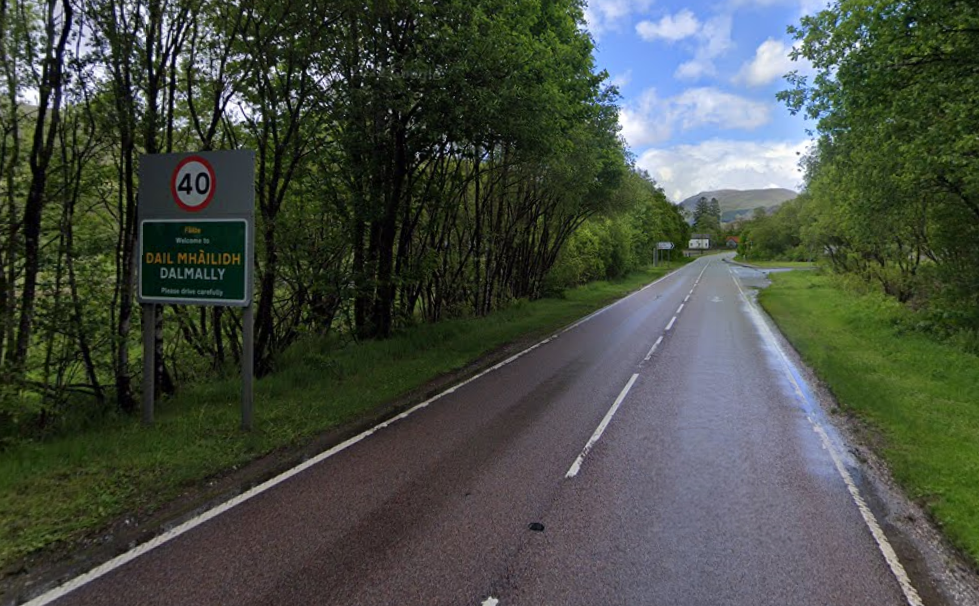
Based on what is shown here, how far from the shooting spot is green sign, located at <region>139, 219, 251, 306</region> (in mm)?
A: 6539

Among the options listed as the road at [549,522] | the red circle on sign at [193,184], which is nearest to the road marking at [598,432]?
the road at [549,522]

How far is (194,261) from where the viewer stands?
6.65 metres

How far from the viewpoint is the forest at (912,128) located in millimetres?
9695

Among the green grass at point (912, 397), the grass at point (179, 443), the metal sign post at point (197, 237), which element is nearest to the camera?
the grass at point (179, 443)

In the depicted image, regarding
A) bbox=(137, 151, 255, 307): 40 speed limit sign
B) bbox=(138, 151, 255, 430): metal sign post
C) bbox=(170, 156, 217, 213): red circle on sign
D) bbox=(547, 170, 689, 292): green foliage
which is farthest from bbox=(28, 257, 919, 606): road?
bbox=(547, 170, 689, 292): green foliage

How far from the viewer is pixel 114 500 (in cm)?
461

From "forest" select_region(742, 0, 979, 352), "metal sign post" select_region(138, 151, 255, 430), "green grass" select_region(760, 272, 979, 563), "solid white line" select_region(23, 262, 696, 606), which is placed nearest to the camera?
"solid white line" select_region(23, 262, 696, 606)

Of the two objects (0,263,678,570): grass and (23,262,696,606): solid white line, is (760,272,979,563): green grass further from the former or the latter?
(0,263,678,570): grass

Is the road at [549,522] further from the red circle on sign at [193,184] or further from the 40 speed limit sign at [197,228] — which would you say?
the red circle on sign at [193,184]

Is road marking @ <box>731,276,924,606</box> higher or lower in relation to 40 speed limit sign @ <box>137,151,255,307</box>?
lower

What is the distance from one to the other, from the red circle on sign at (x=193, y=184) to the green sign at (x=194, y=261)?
24cm

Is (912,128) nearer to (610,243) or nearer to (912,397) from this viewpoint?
(912,397)

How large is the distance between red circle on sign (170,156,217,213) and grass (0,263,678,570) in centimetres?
283

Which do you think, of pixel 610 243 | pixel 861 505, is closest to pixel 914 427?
pixel 861 505
